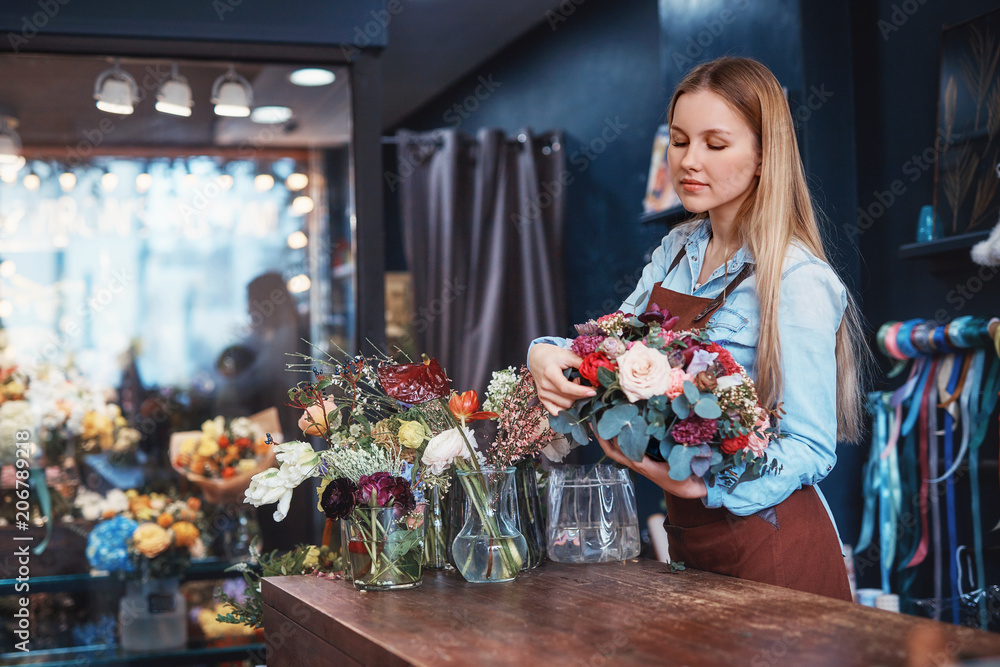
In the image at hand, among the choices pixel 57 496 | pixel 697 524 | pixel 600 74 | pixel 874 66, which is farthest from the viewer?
pixel 600 74

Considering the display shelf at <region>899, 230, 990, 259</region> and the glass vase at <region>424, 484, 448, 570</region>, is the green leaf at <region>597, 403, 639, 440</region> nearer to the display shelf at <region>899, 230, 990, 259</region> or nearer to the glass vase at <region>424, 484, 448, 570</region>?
the glass vase at <region>424, 484, 448, 570</region>

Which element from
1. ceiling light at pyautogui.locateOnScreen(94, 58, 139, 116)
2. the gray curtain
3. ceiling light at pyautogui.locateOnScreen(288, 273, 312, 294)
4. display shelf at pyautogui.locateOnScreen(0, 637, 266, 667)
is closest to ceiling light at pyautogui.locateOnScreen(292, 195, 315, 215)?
ceiling light at pyautogui.locateOnScreen(288, 273, 312, 294)

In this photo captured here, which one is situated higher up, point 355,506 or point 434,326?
point 434,326

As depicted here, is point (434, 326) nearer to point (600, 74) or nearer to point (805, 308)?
point (600, 74)

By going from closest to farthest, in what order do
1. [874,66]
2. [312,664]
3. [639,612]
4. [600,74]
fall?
[639,612]
[312,664]
[874,66]
[600,74]

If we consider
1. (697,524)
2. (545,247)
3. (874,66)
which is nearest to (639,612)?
(697,524)

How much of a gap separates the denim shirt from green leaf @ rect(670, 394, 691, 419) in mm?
175

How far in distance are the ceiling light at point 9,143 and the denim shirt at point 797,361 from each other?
3.37 m

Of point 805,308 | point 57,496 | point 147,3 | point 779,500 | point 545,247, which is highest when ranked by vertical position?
point 147,3

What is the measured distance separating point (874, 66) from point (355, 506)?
7.02 ft

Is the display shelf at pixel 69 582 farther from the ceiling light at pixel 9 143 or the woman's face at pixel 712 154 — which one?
the woman's face at pixel 712 154

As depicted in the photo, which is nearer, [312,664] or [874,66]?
[312,664]

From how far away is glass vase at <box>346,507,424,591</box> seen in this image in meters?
1.29

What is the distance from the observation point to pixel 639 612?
109 centimetres
